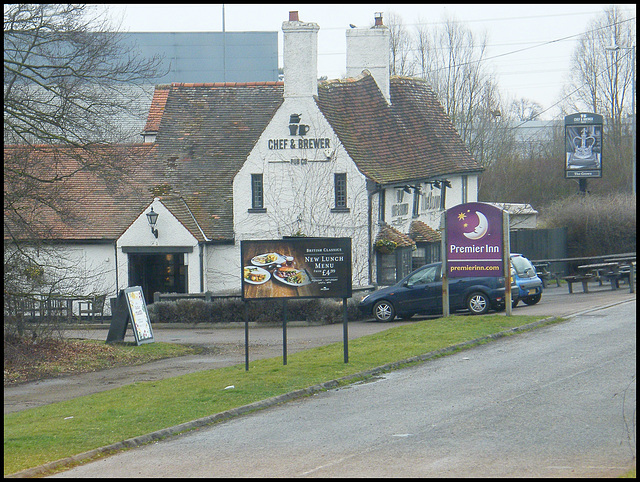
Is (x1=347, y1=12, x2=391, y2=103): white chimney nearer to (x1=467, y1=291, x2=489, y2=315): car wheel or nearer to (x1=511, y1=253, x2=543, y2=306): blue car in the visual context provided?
(x1=511, y1=253, x2=543, y2=306): blue car

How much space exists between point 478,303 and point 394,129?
43.2 feet

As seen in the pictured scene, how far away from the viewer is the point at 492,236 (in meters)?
20.5

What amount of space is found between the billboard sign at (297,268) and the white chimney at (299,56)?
1704 cm

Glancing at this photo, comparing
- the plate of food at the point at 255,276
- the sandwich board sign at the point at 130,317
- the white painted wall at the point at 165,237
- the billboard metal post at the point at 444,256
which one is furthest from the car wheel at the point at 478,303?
the white painted wall at the point at 165,237

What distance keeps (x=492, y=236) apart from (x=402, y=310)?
4927 millimetres

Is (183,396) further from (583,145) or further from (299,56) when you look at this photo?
(583,145)

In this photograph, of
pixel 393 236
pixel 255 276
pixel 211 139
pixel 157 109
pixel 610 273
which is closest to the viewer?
pixel 255 276

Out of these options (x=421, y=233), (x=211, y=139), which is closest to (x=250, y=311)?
(x=421, y=233)

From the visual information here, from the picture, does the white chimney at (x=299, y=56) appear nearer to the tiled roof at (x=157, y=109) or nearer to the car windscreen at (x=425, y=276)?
the tiled roof at (x=157, y=109)

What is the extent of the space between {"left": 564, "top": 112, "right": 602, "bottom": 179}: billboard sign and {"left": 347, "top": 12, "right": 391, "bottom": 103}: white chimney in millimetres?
9336

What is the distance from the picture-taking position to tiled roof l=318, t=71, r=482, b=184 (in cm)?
3238

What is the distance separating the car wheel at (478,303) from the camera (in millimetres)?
23031

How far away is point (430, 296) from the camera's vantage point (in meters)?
24.0

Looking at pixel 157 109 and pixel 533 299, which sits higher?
pixel 157 109
